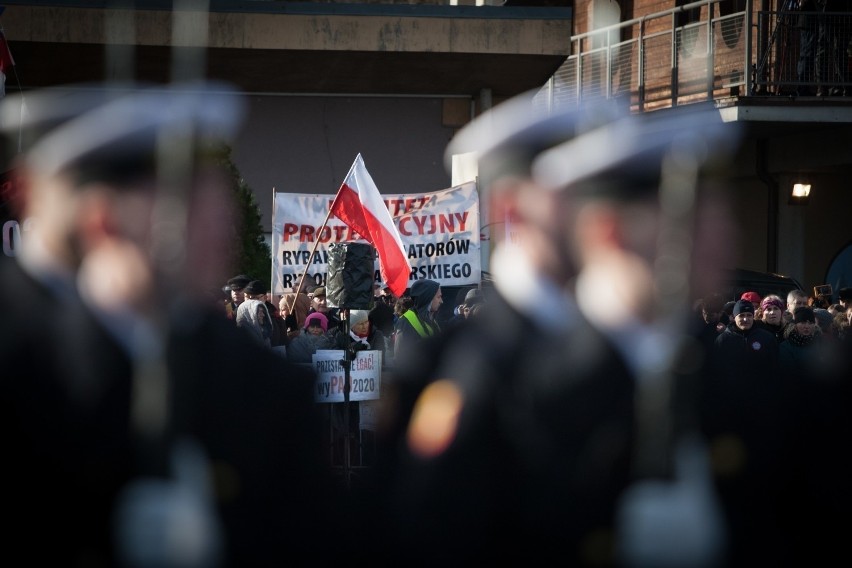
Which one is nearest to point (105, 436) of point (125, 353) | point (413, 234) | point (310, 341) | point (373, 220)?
point (125, 353)

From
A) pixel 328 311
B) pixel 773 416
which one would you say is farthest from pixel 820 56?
pixel 773 416

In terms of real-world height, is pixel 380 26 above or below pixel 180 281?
above

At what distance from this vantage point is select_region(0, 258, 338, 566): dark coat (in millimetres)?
A: 2383

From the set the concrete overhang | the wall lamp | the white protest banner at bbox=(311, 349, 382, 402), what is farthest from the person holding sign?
the wall lamp

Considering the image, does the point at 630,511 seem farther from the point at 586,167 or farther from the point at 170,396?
the point at 170,396

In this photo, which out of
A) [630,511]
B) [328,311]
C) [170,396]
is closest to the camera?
[630,511]

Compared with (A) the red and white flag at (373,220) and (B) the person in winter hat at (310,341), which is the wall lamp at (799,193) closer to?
(A) the red and white flag at (373,220)

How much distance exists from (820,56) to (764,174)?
3.79 metres

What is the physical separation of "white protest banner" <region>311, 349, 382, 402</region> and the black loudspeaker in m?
0.45

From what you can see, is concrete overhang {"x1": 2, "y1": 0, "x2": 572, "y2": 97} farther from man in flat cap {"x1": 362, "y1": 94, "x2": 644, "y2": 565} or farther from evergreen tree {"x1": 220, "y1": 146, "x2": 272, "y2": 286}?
man in flat cap {"x1": 362, "y1": 94, "x2": 644, "y2": 565}

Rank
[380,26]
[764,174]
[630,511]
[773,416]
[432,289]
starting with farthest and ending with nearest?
[764,174]
[380,26]
[432,289]
[773,416]
[630,511]

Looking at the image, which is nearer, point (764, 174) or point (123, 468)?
point (123, 468)

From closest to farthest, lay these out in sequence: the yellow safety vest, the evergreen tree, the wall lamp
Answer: the yellow safety vest < the evergreen tree < the wall lamp

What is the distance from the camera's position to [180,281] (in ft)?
7.87
